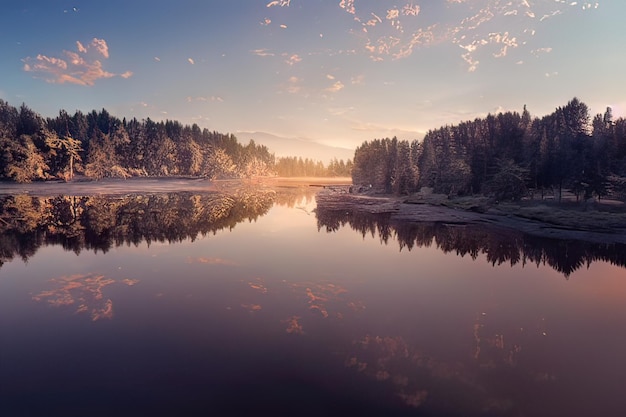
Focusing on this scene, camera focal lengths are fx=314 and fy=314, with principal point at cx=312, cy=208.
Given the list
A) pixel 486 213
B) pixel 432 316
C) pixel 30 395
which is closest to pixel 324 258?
pixel 432 316

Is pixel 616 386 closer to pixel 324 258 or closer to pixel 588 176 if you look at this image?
pixel 324 258

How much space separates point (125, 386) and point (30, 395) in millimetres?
2163

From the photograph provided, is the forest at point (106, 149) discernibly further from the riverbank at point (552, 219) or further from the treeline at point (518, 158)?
the riverbank at point (552, 219)

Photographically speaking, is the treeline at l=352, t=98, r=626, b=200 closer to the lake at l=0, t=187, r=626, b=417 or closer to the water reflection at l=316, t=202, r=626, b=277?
the water reflection at l=316, t=202, r=626, b=277

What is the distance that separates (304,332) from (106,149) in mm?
128312

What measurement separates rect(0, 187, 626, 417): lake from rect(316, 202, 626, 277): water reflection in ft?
2.04

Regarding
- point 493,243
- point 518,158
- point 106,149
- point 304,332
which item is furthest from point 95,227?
point 106,149

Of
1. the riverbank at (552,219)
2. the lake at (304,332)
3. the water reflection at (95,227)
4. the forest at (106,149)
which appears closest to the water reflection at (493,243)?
the lake at (304,332)

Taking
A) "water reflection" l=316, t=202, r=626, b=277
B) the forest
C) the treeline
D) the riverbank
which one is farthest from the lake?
the forest

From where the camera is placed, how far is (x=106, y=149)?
113 m

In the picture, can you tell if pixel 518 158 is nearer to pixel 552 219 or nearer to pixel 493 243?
pixel 552 219

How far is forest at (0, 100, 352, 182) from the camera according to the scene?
9006 centimetres

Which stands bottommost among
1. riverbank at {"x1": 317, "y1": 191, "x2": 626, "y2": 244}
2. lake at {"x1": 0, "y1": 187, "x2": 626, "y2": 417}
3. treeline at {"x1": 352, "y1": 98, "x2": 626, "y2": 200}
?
lake at {"x1": 0, "y1": 187, "x2": 626, "y2": 417}

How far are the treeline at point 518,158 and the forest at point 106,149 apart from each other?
281ft
